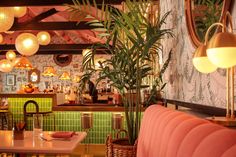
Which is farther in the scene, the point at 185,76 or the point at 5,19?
the point at 5,19

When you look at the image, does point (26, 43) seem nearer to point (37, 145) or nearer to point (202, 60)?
point (37, 145)

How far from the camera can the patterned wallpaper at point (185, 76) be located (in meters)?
2.22

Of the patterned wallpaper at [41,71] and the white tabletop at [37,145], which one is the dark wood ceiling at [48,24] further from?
the white tabletop at [37,145]

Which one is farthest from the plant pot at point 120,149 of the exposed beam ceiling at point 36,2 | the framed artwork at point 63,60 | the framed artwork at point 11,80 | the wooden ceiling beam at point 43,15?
the framed artwork at point 11,80

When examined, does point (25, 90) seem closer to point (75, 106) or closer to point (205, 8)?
point (75, 106)

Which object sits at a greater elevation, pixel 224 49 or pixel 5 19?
pixel 5 19

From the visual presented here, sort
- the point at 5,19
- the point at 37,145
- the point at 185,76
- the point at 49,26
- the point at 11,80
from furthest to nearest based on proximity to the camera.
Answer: the point at 11,80, the point at 49,26, the point at 5,19, the point at 185,76, the point at 37,145

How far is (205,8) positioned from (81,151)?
4.47m

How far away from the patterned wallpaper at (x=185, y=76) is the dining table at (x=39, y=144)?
1.14m

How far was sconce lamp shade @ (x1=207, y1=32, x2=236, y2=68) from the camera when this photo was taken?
53.3 inches

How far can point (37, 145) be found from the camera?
2779mm

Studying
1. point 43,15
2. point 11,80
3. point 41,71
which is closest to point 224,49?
point 43,15

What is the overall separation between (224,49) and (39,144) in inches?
77.8

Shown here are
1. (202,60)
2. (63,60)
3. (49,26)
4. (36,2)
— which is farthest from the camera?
(63,60)
